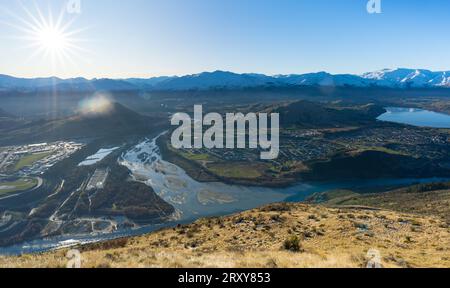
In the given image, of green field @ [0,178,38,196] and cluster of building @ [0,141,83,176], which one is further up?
cluster of building @ [0,141,83,176]

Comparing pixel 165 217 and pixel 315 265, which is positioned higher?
pixel 315 265

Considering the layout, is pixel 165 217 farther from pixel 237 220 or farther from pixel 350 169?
pixel 350 169

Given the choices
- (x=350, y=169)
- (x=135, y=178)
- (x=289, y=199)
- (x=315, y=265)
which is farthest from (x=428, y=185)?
(x=135, y=178)

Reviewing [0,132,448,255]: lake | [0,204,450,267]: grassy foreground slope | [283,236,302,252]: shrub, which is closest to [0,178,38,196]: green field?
[0,132,448,255]: lake

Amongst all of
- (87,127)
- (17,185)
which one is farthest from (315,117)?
(17,185)

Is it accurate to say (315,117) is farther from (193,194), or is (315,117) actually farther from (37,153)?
(37,153)

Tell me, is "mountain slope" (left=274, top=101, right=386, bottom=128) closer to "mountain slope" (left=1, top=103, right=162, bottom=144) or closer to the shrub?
"mountain slope" (left=1, top=103, right=162, bottom=144)
